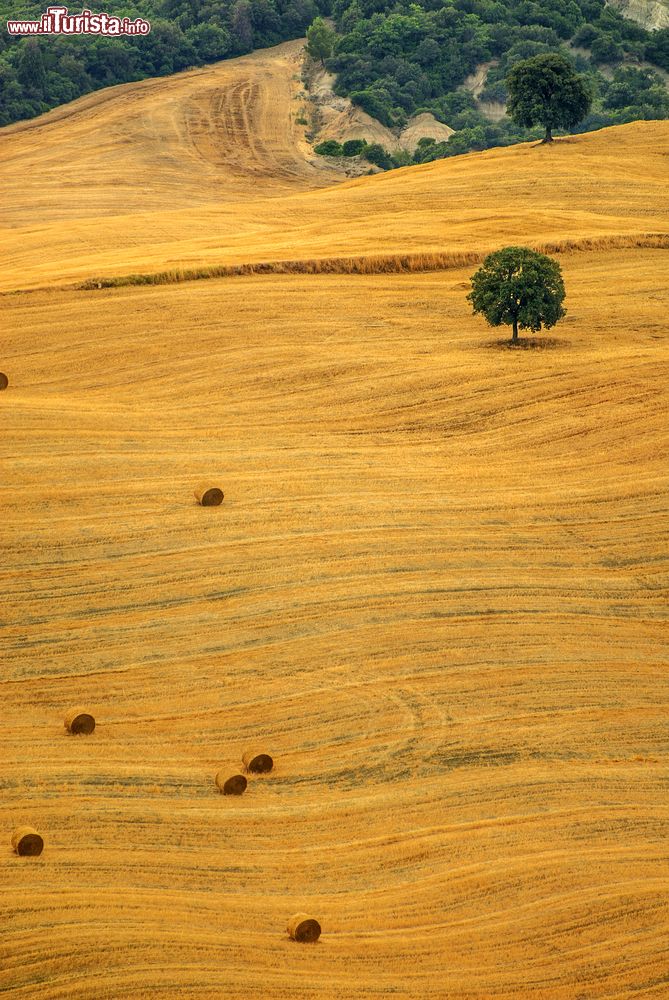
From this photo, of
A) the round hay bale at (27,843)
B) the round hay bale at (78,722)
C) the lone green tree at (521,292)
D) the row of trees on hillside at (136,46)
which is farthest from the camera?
the row of trees on hillside at (136,46)

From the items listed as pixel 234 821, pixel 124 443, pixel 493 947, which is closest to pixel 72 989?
pixel 234 821

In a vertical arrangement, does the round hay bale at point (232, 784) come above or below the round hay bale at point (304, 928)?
above

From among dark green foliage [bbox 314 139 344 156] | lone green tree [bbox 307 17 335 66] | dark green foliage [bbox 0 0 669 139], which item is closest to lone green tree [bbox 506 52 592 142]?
dark green foliage [bbox 314 139 344 156]

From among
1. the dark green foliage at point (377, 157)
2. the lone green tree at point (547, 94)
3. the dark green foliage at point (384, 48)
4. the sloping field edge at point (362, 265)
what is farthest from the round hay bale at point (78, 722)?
the dark green foliage at point (384, 48)

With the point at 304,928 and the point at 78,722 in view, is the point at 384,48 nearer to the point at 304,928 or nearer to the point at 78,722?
the point at 78,722

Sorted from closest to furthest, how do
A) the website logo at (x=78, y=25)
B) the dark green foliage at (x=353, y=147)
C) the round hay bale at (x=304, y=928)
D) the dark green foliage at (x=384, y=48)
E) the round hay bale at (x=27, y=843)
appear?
the round hay bale at (x=304, y=928), the round hay bale at (x=27, y=843), the dark green foliage at (x=353, y=147), the dark green foliage at (x=384, y=48), the website logo at (x=78, y=25)

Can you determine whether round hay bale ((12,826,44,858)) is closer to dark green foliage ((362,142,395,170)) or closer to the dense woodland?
dark green foliage ((362,142,395,170))

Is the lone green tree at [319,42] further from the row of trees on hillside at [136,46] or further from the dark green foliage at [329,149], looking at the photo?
the dark green foliage at [329,149]
